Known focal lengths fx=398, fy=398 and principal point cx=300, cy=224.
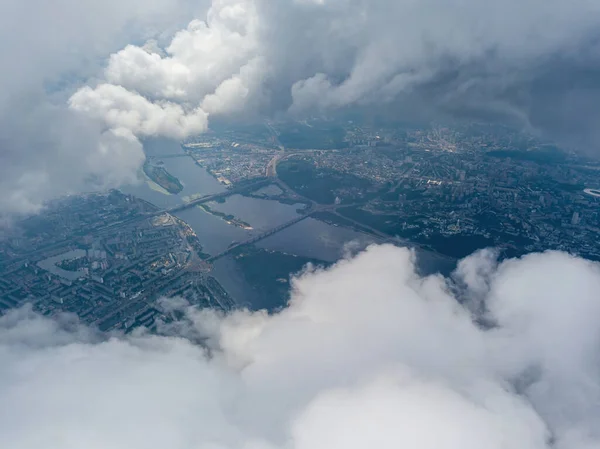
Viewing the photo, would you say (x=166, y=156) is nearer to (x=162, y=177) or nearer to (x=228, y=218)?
(x=162, y=177)

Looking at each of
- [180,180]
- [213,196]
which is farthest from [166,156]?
[213,196]

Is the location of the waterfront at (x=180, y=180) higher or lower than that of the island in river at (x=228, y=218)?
higher

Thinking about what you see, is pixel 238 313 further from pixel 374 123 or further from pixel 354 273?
pixel 374 123

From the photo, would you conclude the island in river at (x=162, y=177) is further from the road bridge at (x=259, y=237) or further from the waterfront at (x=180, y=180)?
the road bridge at (x=259, y=237)

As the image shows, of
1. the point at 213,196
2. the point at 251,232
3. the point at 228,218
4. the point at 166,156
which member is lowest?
the point at 251,232

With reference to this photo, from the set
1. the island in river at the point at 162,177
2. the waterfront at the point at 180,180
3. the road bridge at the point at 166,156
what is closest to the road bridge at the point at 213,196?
the waterfront at the point at 180,180

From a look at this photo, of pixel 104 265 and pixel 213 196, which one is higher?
pixel 213 196
